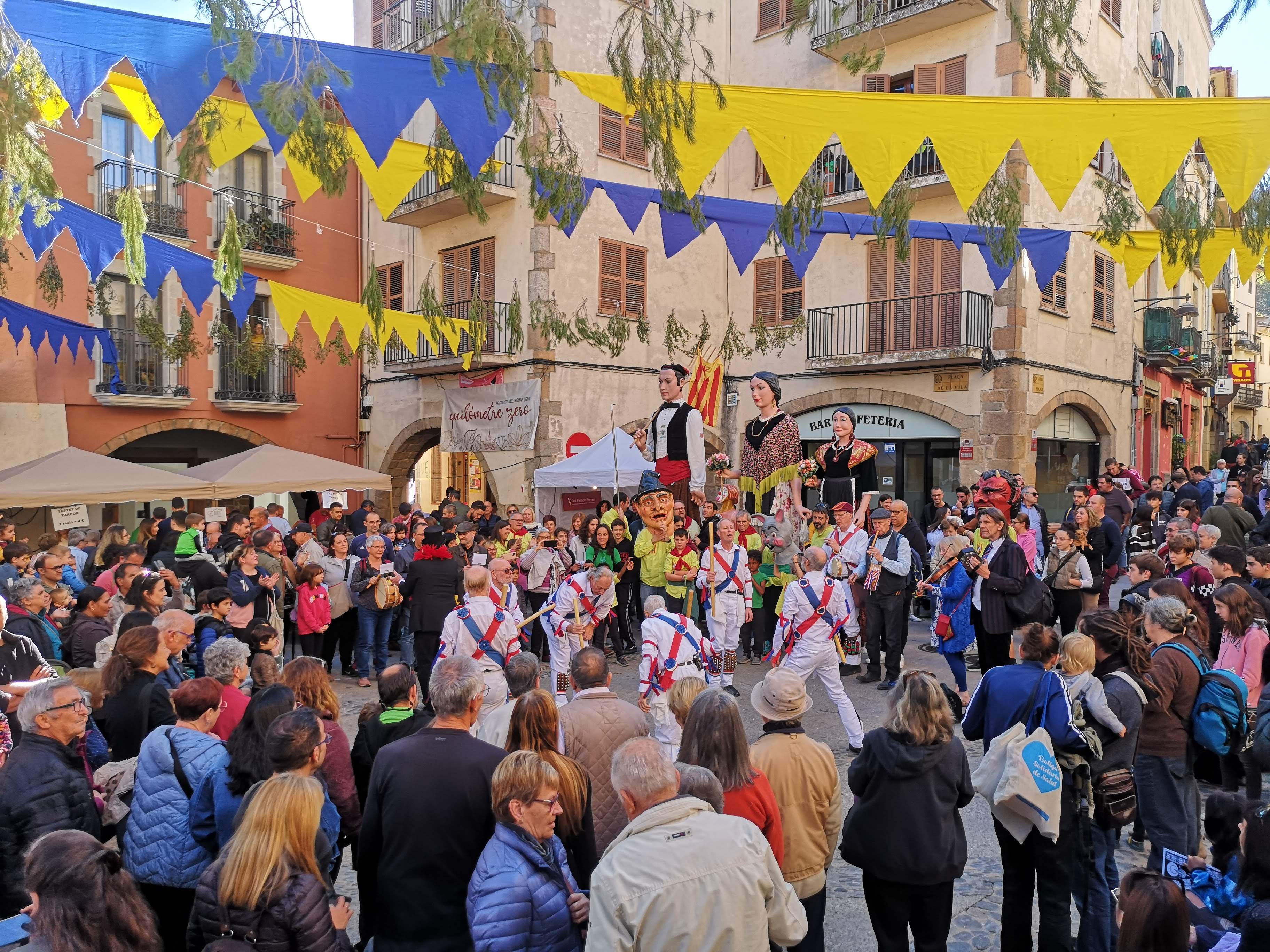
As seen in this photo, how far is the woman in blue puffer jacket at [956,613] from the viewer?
776 centimetres

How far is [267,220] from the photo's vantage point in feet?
Result: 66.8

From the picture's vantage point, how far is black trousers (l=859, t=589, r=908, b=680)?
28.7ft

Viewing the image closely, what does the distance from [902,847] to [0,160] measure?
25.3ft

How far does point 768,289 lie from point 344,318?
10467mm

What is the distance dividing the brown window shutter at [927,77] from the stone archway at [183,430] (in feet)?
49.5

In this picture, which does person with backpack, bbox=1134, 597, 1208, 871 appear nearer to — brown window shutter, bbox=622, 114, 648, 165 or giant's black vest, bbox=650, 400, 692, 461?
giant's black vest, bbox=650, 400, 692, 461

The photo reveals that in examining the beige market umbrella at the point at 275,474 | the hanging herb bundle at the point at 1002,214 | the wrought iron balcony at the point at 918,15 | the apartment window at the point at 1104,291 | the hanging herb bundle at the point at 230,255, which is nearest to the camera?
the hanging herb bundle at the point at 230,255

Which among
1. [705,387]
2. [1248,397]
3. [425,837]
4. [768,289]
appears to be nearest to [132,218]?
[425,837]

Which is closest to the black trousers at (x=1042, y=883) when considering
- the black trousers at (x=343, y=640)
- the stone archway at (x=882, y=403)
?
the black trousers at (x=343, y=640)

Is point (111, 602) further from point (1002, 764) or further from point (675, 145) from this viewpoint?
point (1002, 764)

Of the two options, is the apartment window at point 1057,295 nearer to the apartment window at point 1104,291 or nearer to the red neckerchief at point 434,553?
the apartment window at point 1104,291

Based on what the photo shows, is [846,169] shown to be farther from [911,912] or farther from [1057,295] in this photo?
[911,912]

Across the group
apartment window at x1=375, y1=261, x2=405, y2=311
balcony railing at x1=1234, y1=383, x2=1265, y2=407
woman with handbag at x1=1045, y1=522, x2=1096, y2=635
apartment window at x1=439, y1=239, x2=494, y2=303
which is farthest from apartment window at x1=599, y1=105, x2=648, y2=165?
balcony railing at x1=1234, y1=383, x2=1265, y2=407

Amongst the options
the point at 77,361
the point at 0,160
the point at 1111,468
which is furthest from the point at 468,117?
the point at 77,361
